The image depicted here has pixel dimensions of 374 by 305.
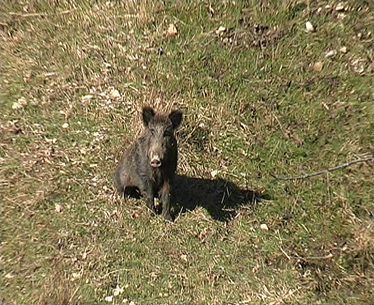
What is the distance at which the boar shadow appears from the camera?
5789 millimetres

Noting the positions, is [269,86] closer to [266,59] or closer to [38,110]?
[266,59]

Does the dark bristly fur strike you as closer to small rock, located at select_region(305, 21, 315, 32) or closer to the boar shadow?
the boar shadow

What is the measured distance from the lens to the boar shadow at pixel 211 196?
5.79 metres

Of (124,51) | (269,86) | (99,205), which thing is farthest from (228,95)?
(99,205)

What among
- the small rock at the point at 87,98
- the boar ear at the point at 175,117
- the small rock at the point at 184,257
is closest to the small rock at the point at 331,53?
the boar ear at the point at 175,117

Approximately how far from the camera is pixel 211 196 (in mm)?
5949

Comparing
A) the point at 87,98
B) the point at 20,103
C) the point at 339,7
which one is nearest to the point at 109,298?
the point at 87,98

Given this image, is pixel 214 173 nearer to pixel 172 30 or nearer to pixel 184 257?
pixel 184 257

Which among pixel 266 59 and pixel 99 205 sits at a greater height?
pixel 266 59

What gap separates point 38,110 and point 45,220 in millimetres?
1932

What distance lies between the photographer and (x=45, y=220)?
561cm

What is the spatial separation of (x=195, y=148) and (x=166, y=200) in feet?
4.04

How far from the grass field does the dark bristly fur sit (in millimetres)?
335

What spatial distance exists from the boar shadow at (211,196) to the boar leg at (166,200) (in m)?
0.16
